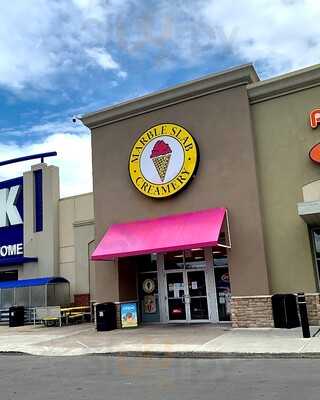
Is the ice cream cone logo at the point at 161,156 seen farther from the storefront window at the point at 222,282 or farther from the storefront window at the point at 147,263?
the storefront window at the point at 222,282

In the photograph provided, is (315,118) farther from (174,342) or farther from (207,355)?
(207,355)

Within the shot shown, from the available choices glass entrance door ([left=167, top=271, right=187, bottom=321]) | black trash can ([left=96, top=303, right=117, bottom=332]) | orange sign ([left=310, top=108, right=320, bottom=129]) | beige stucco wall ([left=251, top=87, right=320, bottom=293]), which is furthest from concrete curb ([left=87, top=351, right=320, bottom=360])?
orange sign ([left=310, top=108, right=320, bottom=129])

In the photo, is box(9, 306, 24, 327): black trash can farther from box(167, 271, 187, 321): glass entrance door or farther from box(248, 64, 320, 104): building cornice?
box(248, 64, 320, 104): building cornice

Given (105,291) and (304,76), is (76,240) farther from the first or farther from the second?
(304,76)

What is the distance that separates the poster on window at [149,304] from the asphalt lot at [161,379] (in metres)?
7.67

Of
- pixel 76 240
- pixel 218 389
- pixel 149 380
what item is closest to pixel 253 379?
pixel 218 389

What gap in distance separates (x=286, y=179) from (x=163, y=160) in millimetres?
4947

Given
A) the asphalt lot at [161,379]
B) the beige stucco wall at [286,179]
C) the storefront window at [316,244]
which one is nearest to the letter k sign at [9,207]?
the beige stucco wall at [286,179]

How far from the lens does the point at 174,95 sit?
1891cm

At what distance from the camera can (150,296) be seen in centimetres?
1984

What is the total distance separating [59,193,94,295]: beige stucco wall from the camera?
82.2ft

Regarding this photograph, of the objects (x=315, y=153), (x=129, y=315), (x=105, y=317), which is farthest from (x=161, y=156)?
(x=105, y=317)

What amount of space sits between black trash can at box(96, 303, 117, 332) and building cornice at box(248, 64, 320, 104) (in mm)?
9603

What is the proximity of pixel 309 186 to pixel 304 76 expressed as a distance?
3.89m
